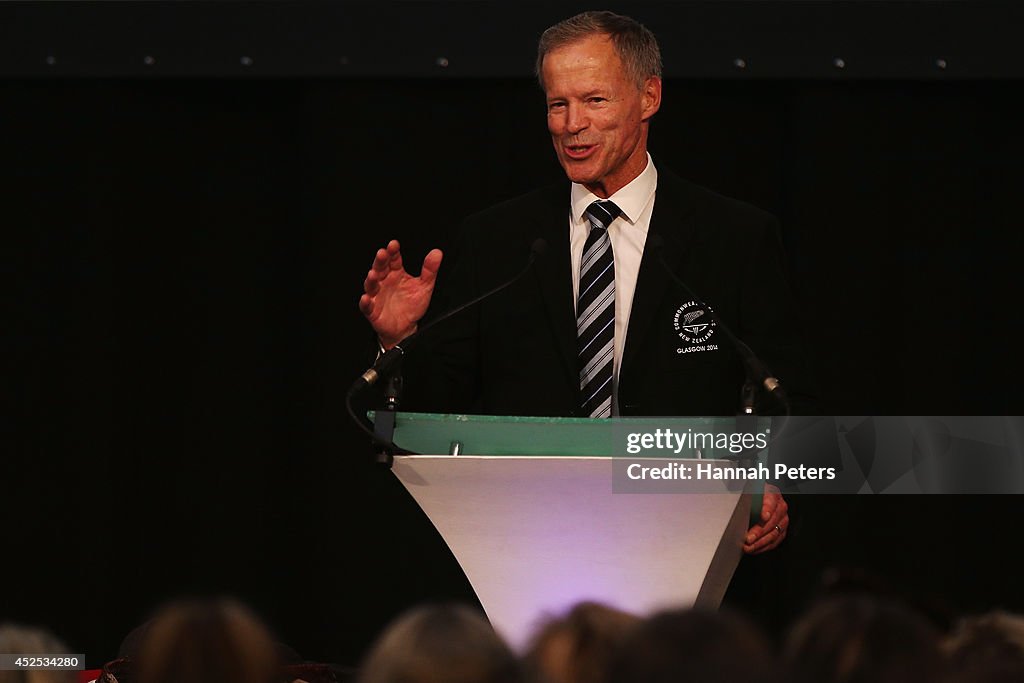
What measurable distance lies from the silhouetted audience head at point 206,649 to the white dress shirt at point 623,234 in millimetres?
1343

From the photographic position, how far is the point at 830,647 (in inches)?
54.2

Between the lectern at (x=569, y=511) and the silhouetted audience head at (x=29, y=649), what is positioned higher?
the lectern at (x=569, y=511)

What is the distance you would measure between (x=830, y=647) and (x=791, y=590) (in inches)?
114

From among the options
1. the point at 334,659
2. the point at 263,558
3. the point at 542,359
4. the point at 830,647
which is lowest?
the point at 334,659

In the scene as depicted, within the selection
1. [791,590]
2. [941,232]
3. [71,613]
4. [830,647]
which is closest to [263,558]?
[71,613]

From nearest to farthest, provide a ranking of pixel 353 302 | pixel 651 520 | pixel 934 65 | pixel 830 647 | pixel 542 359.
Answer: pixel 830 647 → pixel 651 520 → pixel 542 359 → pixel 934 65 → pixel 353 302

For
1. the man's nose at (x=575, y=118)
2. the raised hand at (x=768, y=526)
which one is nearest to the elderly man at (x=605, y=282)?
the man's nose at (x=575, y=118)

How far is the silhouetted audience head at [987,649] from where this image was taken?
1.33 metres

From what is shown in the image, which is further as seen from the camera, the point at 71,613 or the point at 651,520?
the point at 71,613

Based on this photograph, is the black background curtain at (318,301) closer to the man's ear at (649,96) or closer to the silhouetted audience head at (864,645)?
the man's ear at (649,96)

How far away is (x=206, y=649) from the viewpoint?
1.40 m

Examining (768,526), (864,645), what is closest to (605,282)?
(768,526)

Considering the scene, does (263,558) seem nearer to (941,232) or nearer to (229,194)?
(229,194)

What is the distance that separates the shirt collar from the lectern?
78cm
